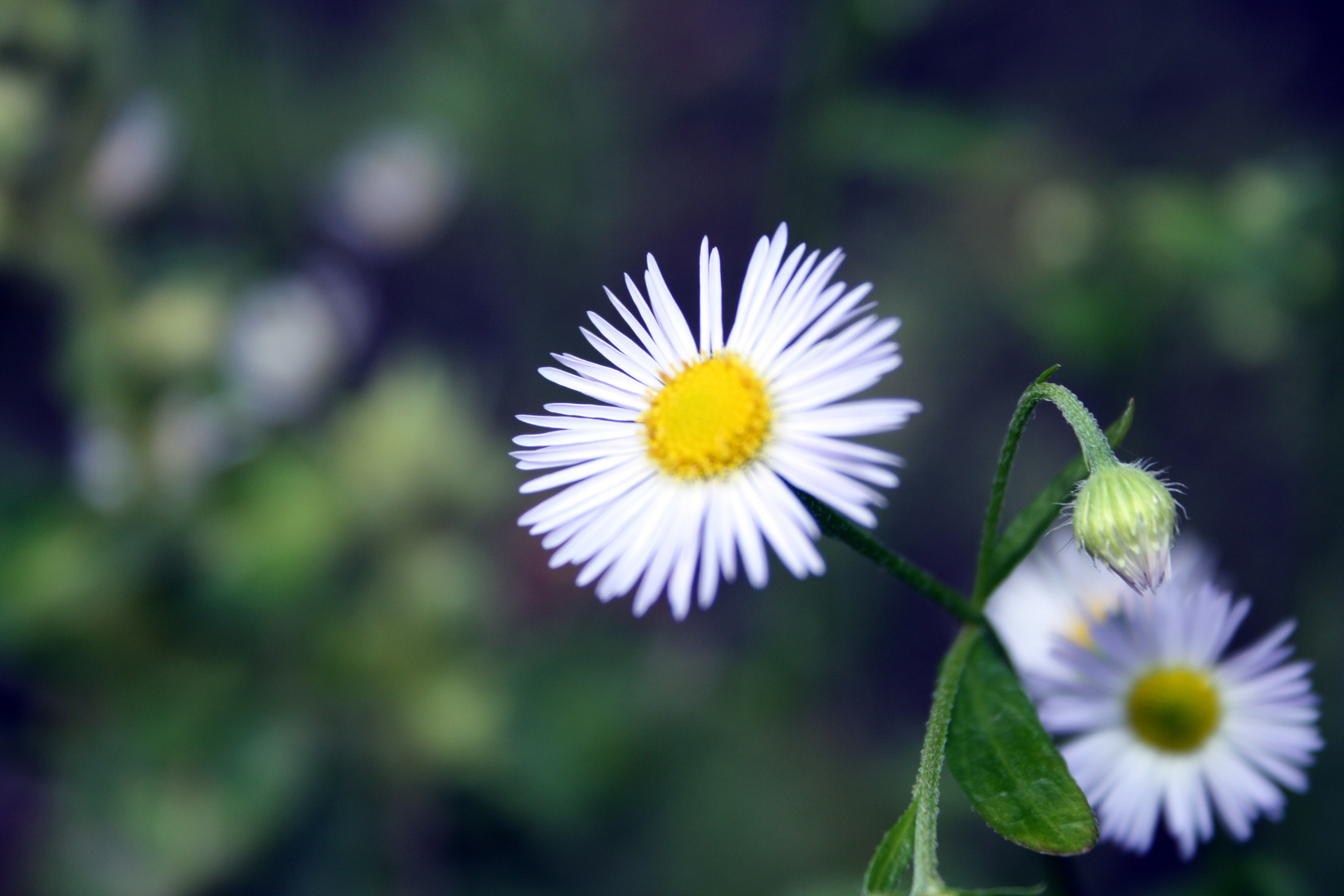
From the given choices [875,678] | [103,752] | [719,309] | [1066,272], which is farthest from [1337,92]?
[103,752]

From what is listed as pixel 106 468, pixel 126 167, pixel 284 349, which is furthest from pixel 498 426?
pixel 126 167

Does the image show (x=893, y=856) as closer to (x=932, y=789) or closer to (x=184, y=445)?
(x=932, y=789)

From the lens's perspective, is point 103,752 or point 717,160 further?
point 717,160

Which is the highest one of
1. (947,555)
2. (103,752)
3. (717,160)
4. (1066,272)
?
(717,160)

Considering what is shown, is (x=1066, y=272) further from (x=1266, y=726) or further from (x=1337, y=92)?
(x=1337, y=92)

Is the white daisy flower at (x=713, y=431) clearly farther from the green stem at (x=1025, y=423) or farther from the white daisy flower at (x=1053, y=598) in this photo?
the white daisy flower at (x=1053, y=598)

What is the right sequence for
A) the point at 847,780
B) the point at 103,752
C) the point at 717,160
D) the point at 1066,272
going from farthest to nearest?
1. the point at 717,160
2. the point at 847,780
3. the point at 103,752
4. the point at 1066,272
